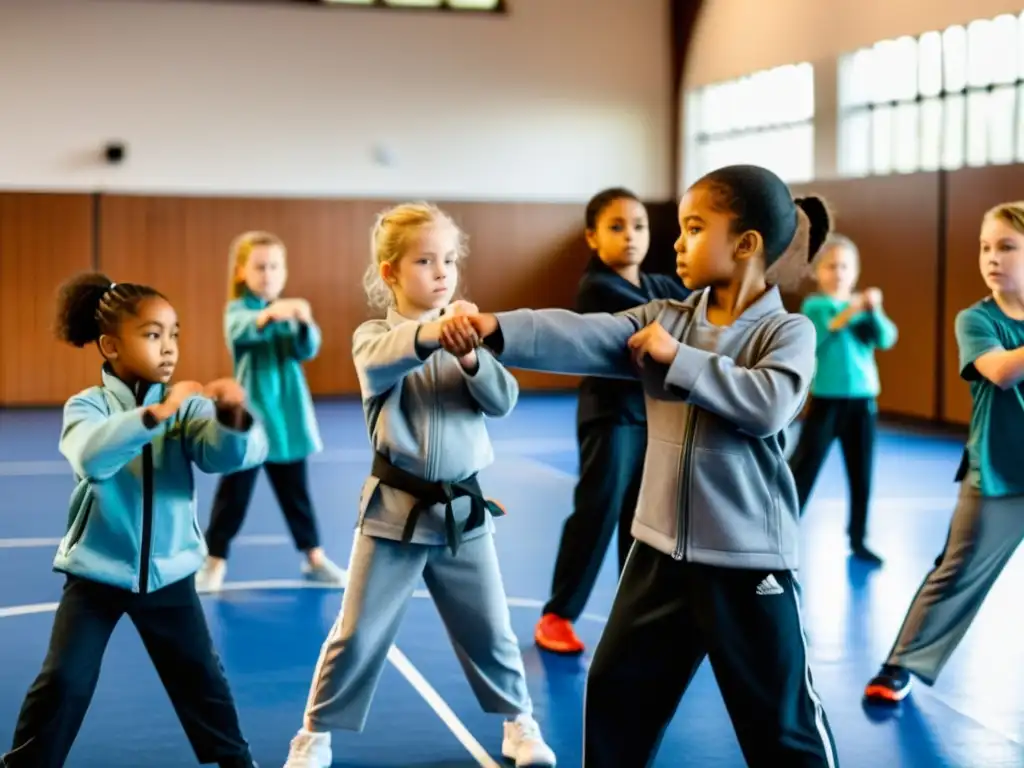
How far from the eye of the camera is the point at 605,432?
4.98m

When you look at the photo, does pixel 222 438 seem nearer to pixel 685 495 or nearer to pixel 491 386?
pixel 491 386

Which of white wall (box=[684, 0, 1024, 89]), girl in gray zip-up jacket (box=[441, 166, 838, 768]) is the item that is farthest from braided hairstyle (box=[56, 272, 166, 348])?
white wall (box=[684, 0, 1024, 89])

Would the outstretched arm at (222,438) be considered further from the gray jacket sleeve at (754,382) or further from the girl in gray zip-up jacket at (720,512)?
the gray jacket sleeve at (754,382)

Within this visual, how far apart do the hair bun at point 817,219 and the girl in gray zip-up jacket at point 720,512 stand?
1.18 m

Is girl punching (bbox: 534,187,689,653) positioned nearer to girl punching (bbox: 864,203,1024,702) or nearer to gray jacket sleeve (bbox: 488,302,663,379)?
girl punching (bbox: 864,203,1024,702)

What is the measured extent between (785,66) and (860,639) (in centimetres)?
1145

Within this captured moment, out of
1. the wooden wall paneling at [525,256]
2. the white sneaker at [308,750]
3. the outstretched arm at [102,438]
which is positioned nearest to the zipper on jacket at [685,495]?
the outstretched arm at [102,438]

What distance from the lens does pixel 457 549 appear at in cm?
369

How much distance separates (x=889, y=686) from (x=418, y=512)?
6.10 feet

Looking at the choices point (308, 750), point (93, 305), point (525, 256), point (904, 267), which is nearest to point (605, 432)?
point (308, 750)

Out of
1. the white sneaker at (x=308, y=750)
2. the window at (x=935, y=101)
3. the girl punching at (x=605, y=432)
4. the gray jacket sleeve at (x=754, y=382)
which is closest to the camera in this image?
the gray jacket sleeve at (x=754, y=382)

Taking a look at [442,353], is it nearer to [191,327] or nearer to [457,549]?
[457,549]

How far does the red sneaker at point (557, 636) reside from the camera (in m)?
5.02

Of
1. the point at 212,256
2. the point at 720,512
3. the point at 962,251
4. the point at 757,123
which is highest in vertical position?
the point at 757,123
